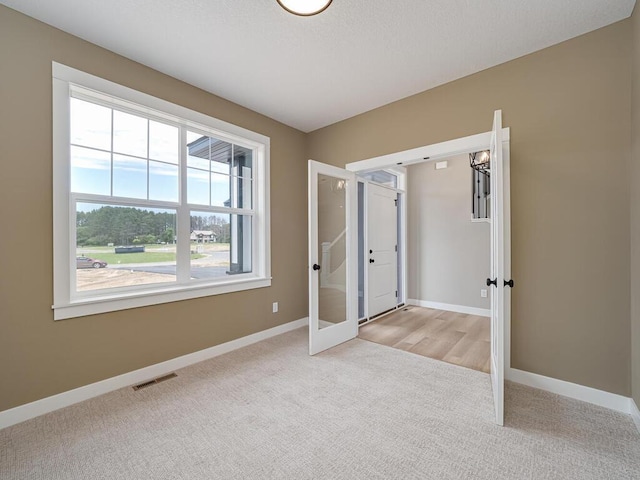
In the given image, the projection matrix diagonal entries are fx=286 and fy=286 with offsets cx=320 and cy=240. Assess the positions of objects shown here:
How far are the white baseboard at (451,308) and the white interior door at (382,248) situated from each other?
1.58 ft

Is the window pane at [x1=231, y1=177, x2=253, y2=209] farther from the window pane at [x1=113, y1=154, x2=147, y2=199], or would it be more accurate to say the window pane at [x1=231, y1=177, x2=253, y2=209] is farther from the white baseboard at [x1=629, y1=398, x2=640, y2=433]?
the white baseboard at [x1=629, y1=398, x2=640, y2=433]

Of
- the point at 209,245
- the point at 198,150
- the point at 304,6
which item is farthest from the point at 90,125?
the point at 304,6

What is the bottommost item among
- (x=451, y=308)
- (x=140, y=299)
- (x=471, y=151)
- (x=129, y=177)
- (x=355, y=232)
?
(x=451, y=308)

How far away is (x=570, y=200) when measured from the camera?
228cm

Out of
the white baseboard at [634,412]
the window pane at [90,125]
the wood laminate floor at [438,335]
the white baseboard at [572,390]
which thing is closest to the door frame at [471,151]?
the white baseboard at [572,390]

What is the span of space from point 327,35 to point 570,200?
232cm

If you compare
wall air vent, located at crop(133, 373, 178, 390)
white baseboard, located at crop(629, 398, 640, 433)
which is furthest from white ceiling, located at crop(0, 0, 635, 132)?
wall air vent, located at crop(133, 373, 178, 390)

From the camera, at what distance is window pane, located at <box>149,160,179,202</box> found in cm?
273

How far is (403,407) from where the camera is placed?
2139 millimetres

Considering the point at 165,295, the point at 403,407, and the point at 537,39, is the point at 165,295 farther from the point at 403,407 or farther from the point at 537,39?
the point at 537,39

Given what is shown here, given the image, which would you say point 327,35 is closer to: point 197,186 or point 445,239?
point 197,186

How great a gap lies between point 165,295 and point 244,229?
1221 millimetres

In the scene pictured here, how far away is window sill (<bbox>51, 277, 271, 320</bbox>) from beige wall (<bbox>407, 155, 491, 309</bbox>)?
322 cm

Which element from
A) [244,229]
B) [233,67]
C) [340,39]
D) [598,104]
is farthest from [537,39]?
[244,229]
